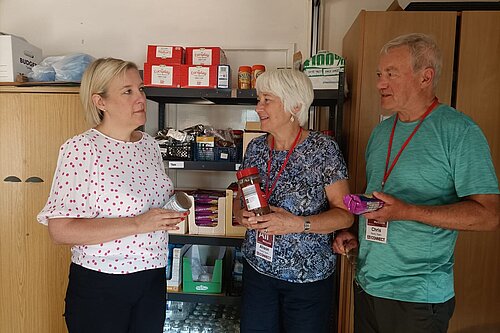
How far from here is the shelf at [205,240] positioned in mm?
1975

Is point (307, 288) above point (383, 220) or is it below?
below

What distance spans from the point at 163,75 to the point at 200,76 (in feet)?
0.66

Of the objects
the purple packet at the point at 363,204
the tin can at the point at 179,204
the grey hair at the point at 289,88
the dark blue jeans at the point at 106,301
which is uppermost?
the grey hair at the point at 289,88

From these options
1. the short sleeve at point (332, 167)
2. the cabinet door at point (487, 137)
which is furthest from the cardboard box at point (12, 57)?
the cabinet door at point (487, 137)

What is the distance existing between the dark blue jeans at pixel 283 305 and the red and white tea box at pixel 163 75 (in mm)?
1032

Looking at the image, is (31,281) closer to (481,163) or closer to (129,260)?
(129,260)

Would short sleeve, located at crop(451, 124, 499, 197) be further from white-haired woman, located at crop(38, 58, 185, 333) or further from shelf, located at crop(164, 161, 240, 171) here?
shelf, located at crop(164, 161, 240, 171)

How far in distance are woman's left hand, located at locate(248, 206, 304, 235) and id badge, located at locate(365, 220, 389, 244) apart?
23 cm

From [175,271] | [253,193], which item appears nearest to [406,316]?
[253,193]

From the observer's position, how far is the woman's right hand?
4.03 ft

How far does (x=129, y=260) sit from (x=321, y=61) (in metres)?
1.30

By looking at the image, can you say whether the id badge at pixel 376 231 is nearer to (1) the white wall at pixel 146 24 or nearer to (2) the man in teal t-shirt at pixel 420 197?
(2) the man in teal t-shirt at pixel 420 197

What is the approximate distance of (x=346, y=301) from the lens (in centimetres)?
202

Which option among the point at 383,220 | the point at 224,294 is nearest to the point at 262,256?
the point at 383,220
